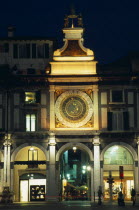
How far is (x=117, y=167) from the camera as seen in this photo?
8019 cm

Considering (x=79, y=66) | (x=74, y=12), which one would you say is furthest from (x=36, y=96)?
(x=74, y=12)

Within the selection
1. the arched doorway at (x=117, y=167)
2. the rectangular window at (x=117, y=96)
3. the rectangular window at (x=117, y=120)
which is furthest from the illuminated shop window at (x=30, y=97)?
the arched doorway at (x=117, y=167)

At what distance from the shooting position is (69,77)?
81.1m

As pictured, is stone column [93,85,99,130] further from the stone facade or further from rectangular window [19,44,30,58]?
rectangular window [19,44,30,58]

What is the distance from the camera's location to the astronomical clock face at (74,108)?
80938 millimetres

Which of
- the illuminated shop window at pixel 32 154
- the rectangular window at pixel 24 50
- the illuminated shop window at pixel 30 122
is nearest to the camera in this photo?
the illuminated shop window at pixel 30 122

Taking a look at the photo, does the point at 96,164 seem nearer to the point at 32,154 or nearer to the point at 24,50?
the point at 32,154

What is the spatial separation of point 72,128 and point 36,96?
6499 millimetres

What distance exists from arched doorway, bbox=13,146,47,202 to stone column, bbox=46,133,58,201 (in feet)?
6.31

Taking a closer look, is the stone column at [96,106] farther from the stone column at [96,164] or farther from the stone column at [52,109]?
the stone column at [52,109]

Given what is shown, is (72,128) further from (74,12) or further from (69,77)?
(74,12)

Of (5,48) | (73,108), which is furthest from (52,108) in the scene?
(5,48)

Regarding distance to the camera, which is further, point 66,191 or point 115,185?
point 66,191

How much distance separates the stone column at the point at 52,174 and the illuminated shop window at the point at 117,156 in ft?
23.1
